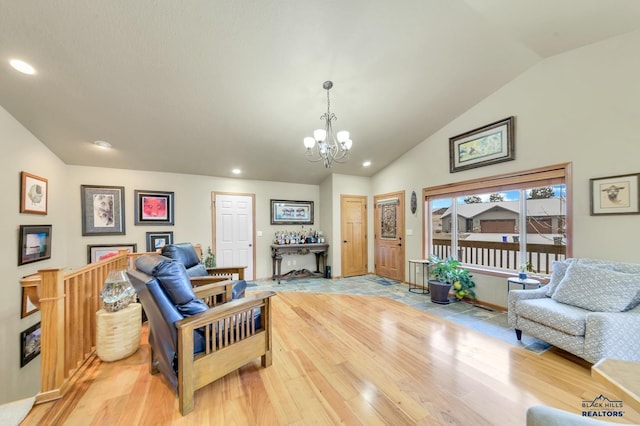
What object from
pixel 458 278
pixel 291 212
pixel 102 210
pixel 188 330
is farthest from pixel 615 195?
pixel 102 210

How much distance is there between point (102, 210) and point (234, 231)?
2.33m

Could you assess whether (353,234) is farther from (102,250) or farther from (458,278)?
(102,250)

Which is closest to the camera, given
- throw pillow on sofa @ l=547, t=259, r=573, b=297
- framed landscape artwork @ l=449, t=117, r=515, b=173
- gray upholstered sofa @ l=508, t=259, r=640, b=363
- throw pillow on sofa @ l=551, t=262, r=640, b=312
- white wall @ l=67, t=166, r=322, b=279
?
gray upholstered sofa @ l=508, t=259, r=640, b=363

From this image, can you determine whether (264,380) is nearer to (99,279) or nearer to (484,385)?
(484,385)

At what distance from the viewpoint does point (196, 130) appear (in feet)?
12.1

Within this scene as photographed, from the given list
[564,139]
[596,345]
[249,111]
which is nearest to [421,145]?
[564,139]

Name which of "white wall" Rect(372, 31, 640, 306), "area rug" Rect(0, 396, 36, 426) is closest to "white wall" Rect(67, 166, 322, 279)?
"area rug" Rect(0, 396, 36, 426)

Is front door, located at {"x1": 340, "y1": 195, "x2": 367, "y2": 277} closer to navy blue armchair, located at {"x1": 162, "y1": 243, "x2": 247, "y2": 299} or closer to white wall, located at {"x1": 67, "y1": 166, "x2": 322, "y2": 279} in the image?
white wall, located at {"x1": 67, "y1": 166, "x2": 322, "y2": 279}

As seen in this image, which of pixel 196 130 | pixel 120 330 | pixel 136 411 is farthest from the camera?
pixel 196 130

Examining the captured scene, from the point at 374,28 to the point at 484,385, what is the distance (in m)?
3.36

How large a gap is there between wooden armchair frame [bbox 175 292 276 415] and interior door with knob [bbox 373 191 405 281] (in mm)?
3813

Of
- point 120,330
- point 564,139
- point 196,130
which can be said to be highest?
point 196,130

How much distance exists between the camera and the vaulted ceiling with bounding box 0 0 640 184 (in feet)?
7.06

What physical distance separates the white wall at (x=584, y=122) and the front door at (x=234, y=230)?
15.4ft
